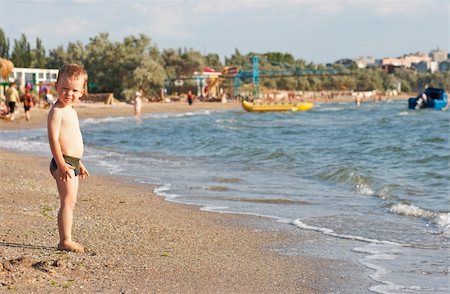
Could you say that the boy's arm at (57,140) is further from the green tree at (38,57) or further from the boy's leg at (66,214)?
the green tree at (38,57)

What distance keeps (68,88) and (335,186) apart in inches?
284

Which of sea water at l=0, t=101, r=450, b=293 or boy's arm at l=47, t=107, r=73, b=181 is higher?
boy's arm at l=47, t=107, r=73, b=181

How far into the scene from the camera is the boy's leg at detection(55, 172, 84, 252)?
5.60 m

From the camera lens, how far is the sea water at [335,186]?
6387 mm

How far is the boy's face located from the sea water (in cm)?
264

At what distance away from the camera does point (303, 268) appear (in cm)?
557

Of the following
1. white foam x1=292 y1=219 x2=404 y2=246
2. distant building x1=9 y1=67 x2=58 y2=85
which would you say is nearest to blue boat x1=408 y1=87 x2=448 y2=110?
distant building x1=9 y1=67 x2=58 y2=85

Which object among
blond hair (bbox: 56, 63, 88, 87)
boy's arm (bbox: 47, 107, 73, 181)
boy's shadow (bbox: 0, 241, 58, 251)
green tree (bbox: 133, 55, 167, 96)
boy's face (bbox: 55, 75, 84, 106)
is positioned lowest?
boy's shadow (bbox: 0, 241, 58, 251)

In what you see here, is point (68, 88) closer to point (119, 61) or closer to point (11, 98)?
point (11, 98)

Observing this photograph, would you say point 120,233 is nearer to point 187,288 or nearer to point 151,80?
point 187,288

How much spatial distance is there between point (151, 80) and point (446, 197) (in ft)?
216

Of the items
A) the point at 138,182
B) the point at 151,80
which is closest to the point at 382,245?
the point at 138,182

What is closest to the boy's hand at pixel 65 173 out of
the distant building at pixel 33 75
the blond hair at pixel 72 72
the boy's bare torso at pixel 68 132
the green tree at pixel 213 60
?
the boy's bare torso at pixel 68 132

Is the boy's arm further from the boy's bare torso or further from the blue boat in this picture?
the blue boat
